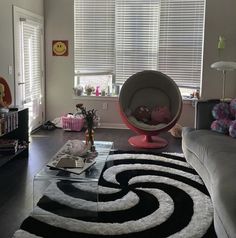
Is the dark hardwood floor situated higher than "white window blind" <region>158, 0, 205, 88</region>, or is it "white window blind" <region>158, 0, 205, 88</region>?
"white window blind" <region>158, 0, 205, 88</region>

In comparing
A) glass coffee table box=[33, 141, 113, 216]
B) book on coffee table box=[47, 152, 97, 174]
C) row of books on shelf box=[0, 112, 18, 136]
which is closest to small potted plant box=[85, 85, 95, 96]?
row of books on shelf box=[0, 112, 18, 136]

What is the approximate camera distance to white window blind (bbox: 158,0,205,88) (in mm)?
5883

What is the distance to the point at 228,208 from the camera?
1.95 meters

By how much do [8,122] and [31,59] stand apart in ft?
6.92

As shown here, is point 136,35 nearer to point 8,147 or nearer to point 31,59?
point 31,59

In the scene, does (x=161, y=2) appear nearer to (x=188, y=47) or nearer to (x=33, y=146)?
(x=188, y=47)

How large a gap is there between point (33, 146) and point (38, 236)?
2.66 metres

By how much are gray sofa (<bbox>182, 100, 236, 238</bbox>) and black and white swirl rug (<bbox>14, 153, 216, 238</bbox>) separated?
0.70 feet

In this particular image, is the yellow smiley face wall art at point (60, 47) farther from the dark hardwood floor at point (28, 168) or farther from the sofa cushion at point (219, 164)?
the sofa cushion at point (219, 164)

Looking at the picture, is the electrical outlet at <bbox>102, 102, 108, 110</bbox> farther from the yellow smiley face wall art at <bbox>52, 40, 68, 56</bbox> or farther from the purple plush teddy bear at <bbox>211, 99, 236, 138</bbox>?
the purple plush teddy bear at <bbox>211, 99, 236, 138</bbox>

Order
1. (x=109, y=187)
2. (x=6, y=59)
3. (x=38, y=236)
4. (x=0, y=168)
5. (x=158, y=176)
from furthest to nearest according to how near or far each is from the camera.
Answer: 1. (x=6, y=59)
2. (x=0, y=168)
3. (x=158, y=176)
4. (x=109, y=187)
5. (x=38, y=236)

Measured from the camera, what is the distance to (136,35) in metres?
6.09

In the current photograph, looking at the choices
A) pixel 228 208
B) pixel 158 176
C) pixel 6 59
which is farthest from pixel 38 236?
pixel 6 59

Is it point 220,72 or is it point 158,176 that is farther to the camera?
point 220,72
